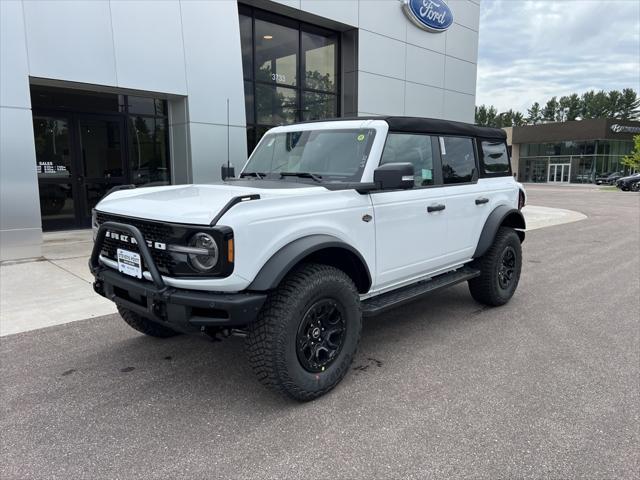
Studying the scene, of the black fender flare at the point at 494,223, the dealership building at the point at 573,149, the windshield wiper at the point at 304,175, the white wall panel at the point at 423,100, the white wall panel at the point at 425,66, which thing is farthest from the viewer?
the dealership building at the point at 573,149

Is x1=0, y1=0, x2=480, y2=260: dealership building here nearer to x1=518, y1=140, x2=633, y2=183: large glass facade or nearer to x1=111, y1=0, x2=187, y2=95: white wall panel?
x1=111, y1=0, x2=187, y2=95: white wall panel

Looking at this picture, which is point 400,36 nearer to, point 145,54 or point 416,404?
point 145,54

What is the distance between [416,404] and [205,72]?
8726 mm

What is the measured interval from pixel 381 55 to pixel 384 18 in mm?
1067

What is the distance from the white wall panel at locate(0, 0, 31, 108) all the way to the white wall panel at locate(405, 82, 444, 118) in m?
10.6

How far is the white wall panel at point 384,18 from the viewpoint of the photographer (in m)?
13.8

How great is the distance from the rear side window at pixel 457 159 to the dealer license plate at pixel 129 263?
2818mm

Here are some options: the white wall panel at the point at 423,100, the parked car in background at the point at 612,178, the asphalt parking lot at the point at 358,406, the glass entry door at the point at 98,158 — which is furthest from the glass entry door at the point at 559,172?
the asphalt parking lot at the point at 358,406

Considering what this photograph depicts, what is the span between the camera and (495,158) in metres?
5.34

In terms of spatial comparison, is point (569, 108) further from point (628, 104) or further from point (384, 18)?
point (384, 18)

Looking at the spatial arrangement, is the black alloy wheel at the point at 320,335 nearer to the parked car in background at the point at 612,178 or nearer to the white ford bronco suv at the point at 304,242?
the white ford bronco suv at the point at 304,242

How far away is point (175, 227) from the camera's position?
2822 millimetres

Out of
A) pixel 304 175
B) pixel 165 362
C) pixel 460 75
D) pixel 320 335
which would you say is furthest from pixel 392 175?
pixel 460 75

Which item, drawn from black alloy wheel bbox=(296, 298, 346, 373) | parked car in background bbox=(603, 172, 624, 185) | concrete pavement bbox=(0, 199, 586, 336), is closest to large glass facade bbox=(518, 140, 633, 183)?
parked car in background bbox=(603, 172, 624, 185)
